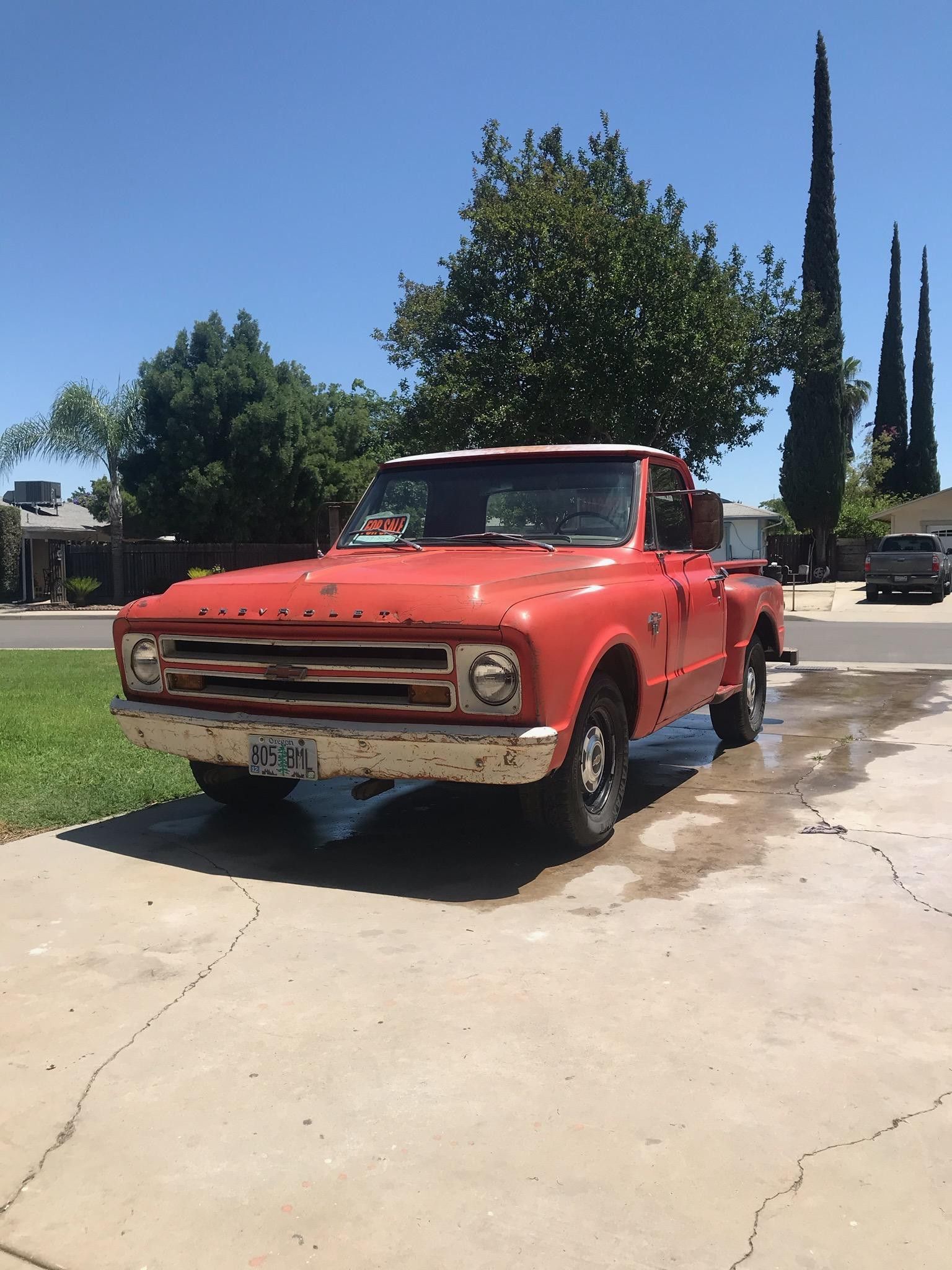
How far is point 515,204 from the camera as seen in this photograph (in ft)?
84.7

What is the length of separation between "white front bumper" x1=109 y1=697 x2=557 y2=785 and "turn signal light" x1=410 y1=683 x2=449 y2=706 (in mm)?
106

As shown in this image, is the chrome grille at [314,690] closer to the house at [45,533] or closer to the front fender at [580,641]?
the front fender at [580,641]

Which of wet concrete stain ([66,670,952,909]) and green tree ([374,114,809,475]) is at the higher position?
green tree ([374,114,809,475])

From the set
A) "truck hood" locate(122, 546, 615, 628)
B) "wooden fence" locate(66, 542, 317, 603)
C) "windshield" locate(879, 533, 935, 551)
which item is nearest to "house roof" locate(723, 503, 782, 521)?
"windshield" locate(879, 533, 935, 551)

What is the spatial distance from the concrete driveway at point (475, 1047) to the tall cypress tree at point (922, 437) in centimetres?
6077

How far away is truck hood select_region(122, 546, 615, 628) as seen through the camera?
4500 millimetres

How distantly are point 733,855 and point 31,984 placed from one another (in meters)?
3.07

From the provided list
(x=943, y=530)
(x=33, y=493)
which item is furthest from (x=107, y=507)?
(x=943, y=530)

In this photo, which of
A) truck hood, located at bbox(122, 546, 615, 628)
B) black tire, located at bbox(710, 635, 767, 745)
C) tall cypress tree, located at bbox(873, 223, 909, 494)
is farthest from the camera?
tall cypress tree, located at bbox(873, 223, 909, 494)

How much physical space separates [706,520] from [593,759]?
1.94 m

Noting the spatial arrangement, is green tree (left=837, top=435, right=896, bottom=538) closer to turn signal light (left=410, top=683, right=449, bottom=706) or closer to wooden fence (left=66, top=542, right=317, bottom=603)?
wooden fence (left=66, top=542, right=317, bottom=603)

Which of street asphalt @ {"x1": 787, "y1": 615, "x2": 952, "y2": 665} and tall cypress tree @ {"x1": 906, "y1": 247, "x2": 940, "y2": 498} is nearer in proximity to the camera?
street asphalt @ {"x1": 787, "y1": 615, "x2": 952, "y2": 665}

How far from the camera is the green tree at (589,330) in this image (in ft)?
76.5

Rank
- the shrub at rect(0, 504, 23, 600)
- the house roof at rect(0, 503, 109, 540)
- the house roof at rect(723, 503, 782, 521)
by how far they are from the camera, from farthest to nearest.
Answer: the house roof at rect(723, 503, 782, 521)
the house roof at rect(0, 503, 109, 540)
the shrub at rect(0, 504, 23, 600)
